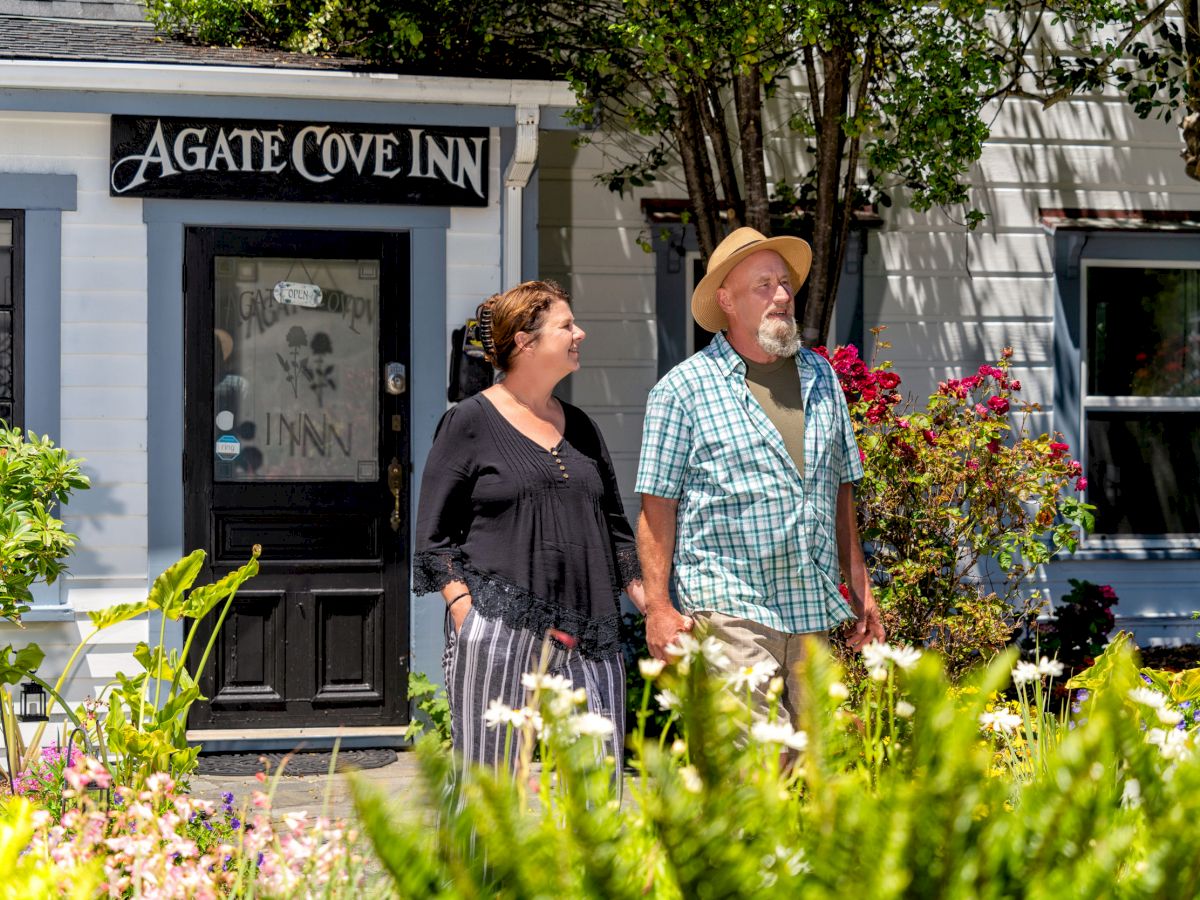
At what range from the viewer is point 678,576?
4.05 meters

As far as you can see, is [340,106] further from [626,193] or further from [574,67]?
[626,193]

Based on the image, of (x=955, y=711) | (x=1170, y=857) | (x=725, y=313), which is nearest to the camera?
(x=1170, y=857)

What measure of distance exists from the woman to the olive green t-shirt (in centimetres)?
50

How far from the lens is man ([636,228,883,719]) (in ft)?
12.8

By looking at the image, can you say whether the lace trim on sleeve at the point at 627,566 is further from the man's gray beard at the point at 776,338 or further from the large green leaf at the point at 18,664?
the large green leaf at the point at 18,664

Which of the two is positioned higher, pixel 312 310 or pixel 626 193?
pixel 626 193

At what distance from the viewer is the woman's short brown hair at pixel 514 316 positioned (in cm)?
399

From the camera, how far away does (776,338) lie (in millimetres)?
4027

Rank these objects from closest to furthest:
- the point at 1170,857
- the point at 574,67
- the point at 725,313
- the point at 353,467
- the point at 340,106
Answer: the point at 1170,857 < the point at 725,313 < the point at 340,106 < the point at 353,467 < the point at 574,67

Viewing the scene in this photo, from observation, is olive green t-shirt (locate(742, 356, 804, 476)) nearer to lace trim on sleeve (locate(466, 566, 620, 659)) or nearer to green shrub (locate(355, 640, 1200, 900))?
lace trim on sleeve (locate(466, 566, 620, 659))

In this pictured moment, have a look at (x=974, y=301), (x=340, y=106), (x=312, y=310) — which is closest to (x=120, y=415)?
(x=312, y=310)

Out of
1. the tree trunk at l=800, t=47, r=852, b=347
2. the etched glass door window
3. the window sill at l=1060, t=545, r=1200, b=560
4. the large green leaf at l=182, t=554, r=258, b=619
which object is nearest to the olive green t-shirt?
the large green leaf at l=182, t=554, r=258, b=619

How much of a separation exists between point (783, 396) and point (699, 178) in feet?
13.1

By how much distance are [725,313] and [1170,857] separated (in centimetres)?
311
